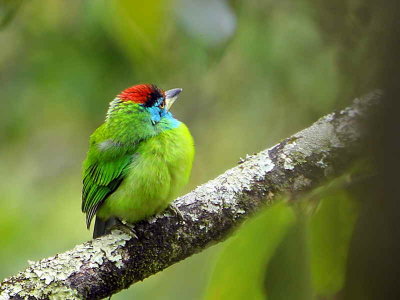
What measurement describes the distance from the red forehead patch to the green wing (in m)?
0.36

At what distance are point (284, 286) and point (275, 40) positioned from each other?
346 cm

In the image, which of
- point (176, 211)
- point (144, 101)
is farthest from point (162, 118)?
point (176, 211)

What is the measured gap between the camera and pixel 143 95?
2.96 metres

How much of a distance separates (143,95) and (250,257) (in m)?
2.16

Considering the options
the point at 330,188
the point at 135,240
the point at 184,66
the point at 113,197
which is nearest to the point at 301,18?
the point at 184,66

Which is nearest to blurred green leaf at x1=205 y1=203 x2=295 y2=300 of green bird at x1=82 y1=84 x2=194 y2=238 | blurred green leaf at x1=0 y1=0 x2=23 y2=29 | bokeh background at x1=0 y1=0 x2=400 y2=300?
bokeh background at x1=0 y1=0 x2=400 y2=300

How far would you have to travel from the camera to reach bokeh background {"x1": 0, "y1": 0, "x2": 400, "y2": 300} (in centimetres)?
185

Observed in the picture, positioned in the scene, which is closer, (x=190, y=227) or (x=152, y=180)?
(x=190, y=227)

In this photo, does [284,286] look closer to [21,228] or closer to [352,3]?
[352,3]

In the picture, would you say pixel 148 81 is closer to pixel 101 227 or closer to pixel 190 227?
pixel 101 227

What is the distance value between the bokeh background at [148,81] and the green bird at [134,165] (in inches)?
10.9

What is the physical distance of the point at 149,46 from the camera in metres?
1.74

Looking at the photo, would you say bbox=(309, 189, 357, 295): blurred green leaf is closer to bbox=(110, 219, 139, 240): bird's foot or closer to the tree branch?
the tree branch

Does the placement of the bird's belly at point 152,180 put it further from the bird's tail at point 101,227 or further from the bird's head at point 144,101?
the bird's head at point 144,101
